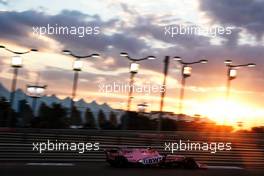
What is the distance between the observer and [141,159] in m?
20.3

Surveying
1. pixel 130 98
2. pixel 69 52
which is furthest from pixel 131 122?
pixel 69 52

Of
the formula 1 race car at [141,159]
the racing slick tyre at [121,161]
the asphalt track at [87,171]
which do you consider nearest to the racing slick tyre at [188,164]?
the formula 1 race car at [141,159]

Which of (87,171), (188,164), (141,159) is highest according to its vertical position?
(141,159)

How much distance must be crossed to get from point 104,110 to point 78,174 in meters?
14.6

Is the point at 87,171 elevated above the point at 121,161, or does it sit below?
below

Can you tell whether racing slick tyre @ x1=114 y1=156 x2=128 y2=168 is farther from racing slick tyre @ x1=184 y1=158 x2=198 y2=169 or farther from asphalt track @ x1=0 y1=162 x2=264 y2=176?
racing slick tyre @ x1=184 y1=158 x2=198 y2=169

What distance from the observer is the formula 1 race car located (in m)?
20.0

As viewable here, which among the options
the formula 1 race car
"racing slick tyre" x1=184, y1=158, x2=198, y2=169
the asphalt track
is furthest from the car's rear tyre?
"racing slick tyre" x1=184, y1=158, x2=198, y2=169

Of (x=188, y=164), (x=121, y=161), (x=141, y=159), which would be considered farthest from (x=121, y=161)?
(x=188, y=164)

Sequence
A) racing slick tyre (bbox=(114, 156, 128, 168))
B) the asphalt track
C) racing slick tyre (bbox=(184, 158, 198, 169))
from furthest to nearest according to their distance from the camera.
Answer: racing slick tyre (bbox=(184, 158, 198, 169))
racing slick tyre (bbox=(114, 156, 128, 168))
the asphalt track

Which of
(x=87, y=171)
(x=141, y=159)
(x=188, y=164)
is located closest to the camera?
(x=87, y=171)

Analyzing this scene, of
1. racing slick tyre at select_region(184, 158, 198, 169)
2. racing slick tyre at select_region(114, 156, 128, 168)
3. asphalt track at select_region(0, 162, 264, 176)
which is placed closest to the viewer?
asphalt track at select_region(0, 162, 264, 176)

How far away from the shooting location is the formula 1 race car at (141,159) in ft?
65.8

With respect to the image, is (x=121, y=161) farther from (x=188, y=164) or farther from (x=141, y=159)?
(x=188, y=164)
